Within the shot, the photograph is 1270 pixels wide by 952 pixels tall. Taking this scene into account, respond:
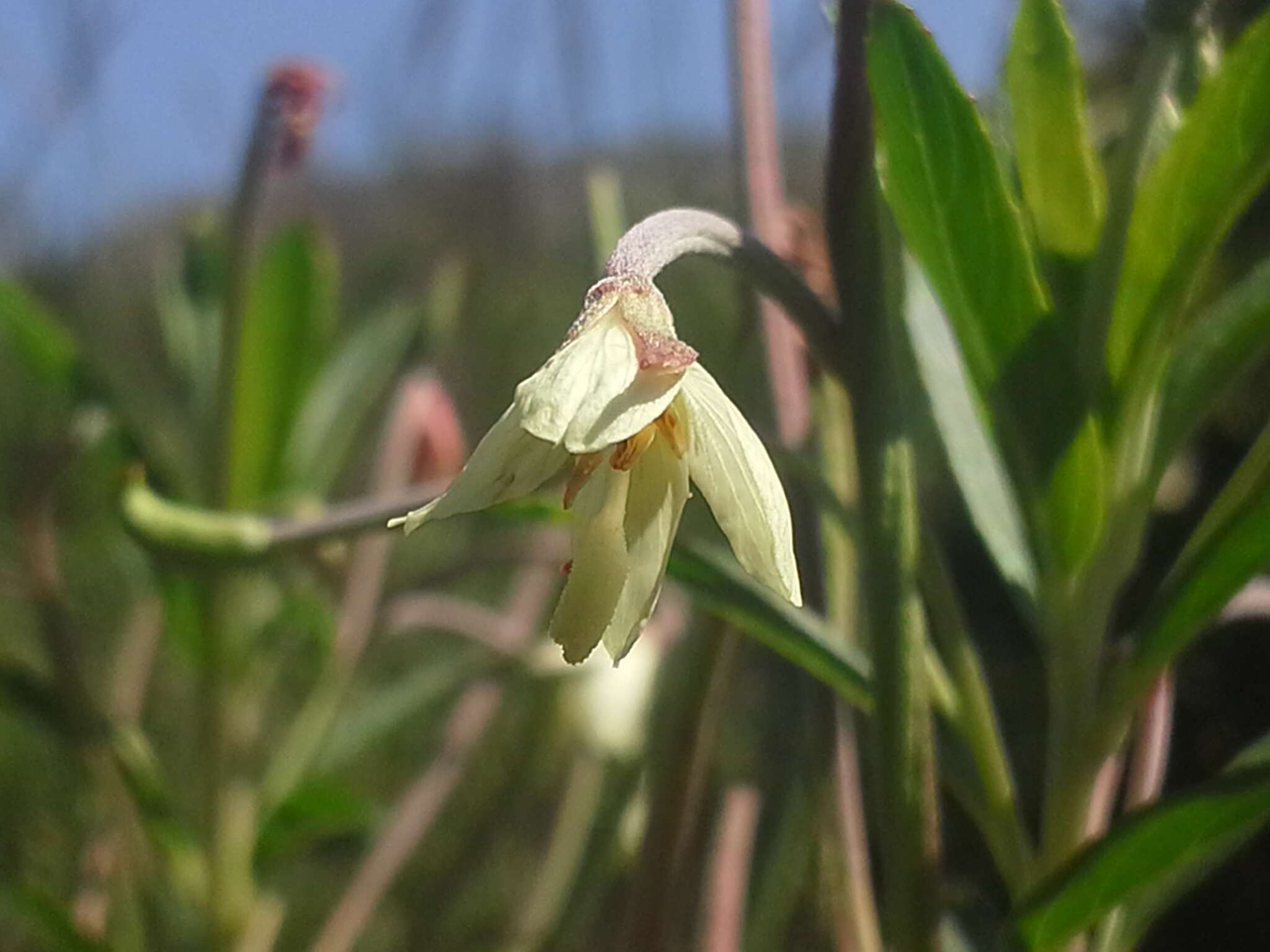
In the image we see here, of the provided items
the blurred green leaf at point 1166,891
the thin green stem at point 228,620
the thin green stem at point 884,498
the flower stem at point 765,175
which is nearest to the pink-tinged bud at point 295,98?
the thin green stem at point 228,620

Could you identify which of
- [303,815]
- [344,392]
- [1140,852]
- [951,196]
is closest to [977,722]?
[1140,852]

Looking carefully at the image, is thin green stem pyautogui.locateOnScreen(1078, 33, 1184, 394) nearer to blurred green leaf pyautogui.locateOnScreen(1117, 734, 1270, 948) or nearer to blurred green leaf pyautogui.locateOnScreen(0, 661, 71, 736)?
blurred green leaf pyautogui.locateOnScreen(1117, 734, 1270, 948)

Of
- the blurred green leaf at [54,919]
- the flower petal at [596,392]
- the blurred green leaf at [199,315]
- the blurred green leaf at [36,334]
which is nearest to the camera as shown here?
the flower petal at [596,392]

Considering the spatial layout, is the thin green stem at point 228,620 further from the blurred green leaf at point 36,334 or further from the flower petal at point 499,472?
the flower petal at point 499,472

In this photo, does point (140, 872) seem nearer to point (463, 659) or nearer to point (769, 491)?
point (463, 659)

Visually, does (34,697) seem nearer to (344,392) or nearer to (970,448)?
(344,392)

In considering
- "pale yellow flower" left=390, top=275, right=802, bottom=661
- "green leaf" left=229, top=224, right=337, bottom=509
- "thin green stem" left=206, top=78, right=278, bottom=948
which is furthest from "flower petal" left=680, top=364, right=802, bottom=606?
"green leaf" left=229, top=224, right=337, bottom=509
